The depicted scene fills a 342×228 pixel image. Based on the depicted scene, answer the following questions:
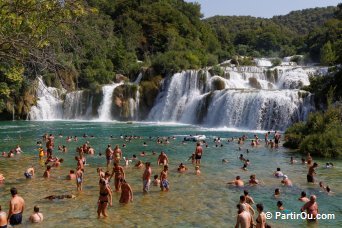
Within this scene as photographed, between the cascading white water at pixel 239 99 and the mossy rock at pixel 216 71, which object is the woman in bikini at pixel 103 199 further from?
the mossy rock at pixel 216 71

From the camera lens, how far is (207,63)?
7856 cm

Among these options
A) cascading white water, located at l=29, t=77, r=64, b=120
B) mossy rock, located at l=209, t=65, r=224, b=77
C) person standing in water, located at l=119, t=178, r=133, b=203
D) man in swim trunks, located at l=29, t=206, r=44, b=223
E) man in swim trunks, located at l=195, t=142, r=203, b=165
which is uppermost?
mossy rock, located at l=209, t=65, r=224, b=77

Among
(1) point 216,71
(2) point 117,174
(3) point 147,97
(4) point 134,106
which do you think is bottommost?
(2) point 117,174

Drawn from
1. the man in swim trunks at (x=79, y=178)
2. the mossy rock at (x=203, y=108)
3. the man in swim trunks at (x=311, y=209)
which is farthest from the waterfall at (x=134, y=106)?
the man in swim trunks at (x=311, y=209)

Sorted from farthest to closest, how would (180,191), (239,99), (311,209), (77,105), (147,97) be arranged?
(77,105), (147,97), (239,99), (180,191), (311,209)

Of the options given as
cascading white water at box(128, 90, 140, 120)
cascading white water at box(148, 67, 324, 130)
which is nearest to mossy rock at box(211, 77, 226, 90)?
cascading white water at box(148, 67, 324, 130)

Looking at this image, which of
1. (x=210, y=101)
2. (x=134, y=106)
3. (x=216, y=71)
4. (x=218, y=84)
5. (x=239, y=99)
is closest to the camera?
(x=239, y=99)

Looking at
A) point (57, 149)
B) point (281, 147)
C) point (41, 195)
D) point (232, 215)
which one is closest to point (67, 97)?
point (57, 149)

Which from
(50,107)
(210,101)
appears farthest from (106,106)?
(210,101)

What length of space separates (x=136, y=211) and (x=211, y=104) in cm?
3546

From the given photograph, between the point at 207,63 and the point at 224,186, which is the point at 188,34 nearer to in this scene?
the point at 207,63

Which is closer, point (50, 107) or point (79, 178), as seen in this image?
point (79, 178)

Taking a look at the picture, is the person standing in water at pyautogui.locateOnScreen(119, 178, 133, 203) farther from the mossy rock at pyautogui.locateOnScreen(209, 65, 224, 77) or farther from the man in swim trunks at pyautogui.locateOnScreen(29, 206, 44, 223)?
the mossy rock at pyautogui.locateOnScreen(209, 65, 224, 77)

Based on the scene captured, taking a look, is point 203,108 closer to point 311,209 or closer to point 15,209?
point 311,209
